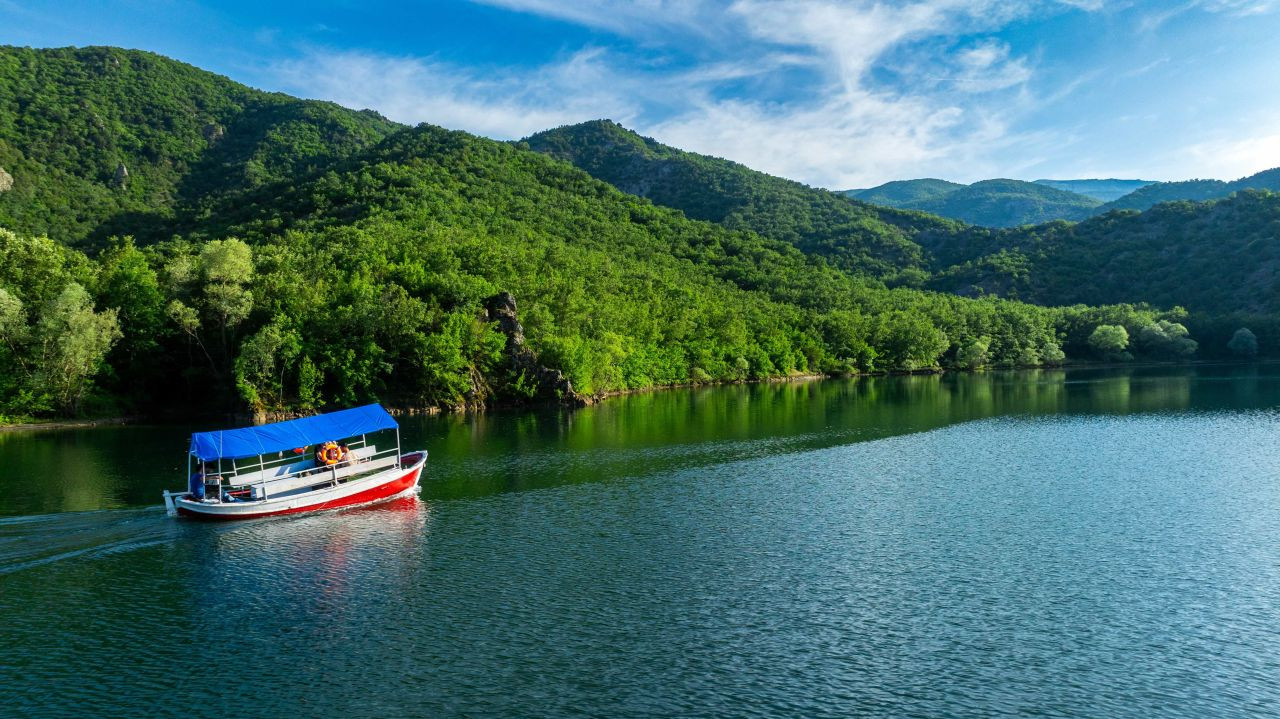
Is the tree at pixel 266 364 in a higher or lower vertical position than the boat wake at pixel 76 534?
higher

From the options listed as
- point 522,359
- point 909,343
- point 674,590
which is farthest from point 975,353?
point 674,590

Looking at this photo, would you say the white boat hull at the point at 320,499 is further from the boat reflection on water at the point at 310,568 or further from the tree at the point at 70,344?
Answer: the tree at the point at 70,344

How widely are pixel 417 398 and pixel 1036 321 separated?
128 m

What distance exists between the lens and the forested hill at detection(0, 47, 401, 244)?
113 m

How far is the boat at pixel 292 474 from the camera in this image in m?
35.1

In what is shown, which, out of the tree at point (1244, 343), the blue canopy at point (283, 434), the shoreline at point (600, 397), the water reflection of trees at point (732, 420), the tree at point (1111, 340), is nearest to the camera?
the blue canopy at point (283, 434)

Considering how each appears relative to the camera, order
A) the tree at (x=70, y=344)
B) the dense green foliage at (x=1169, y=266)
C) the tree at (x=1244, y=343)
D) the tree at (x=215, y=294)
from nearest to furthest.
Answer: the tree at (x=70, y=344), the tree at (x=215, y=294), the tree at (x=1244, y=343), the dense green foliage at (x=1169, y=266)

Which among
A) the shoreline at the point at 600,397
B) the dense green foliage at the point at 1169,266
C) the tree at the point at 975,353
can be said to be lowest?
the shoreline at the point at 600,397

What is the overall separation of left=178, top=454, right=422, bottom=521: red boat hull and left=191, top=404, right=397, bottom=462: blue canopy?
264 cm

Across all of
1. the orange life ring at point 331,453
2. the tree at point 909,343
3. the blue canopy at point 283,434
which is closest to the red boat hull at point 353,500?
the orange life ring at point 331,453

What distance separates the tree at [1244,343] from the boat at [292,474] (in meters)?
162

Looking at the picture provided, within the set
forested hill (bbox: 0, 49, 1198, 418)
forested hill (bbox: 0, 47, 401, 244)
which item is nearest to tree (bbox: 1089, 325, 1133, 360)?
forested hill (bbox: 0, 49, 1198, 418)

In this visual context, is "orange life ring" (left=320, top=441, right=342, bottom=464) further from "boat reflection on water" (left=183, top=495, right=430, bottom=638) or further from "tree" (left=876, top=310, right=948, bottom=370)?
"tree" (left=876, top=310, right=948, bottom=370)

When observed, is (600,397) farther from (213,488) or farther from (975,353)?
(975,353)
